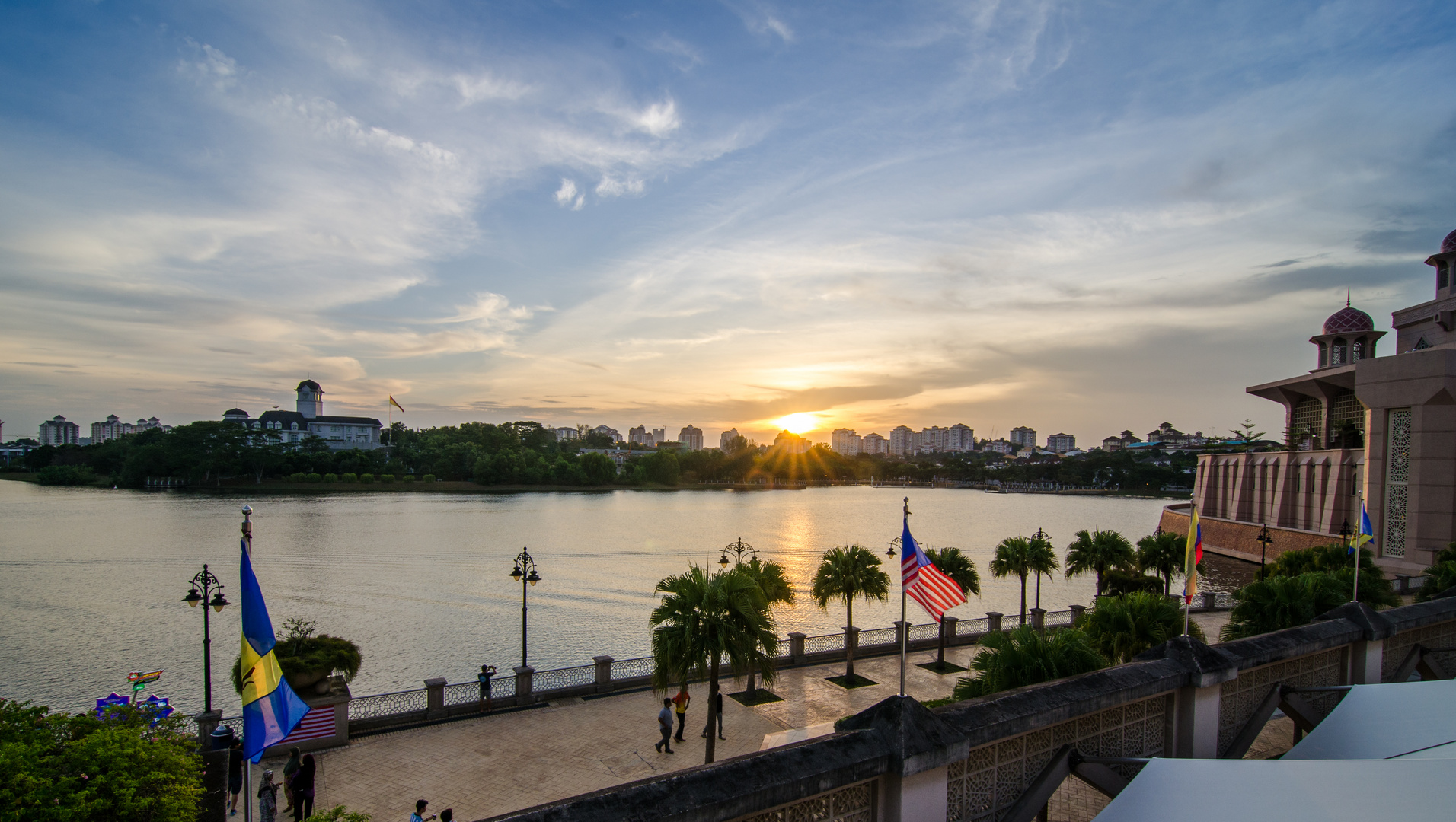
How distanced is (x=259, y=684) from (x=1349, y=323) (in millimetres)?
90688

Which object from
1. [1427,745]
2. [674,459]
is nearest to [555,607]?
[1427,745]

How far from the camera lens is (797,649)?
25.0m

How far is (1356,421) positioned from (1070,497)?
342 ft

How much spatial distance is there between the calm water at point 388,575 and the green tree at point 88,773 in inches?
681

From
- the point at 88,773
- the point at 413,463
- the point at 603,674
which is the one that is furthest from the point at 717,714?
the point at 413,463

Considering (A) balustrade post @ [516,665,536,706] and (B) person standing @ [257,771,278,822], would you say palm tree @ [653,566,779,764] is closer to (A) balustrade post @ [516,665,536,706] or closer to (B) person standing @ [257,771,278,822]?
(A) balustrade post @ [516,665,536,706]

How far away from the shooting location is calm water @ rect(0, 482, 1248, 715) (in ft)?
101

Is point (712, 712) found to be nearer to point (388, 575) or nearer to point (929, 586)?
point (929, 586)

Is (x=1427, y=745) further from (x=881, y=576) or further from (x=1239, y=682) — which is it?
(x=881, y=576)

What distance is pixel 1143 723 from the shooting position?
22.5 feet

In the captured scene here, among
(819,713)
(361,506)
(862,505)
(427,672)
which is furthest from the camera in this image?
(862,505)

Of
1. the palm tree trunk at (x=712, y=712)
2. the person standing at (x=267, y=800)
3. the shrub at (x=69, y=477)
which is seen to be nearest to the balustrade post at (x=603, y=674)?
the palm tree trunk at (x=712, y=712)

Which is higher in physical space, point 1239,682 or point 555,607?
point 1239,682

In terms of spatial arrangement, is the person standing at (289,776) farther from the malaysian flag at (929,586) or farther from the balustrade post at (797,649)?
the balustrade post at (797,649)
